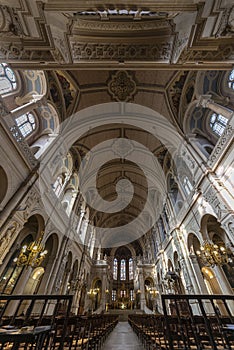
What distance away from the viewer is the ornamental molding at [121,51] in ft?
19.3

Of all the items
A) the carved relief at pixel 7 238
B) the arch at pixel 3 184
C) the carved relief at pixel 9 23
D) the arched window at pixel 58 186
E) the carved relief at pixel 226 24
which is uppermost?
the arched window at pixel 58 186

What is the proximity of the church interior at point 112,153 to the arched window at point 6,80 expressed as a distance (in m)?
0.06

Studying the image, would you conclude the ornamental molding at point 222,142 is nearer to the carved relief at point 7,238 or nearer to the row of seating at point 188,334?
the row of seating at point 188,334

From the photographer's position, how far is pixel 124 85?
478 inches

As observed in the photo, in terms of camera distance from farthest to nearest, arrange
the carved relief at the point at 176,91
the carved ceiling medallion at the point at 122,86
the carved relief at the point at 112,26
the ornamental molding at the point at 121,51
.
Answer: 1. the carved ceiling medallion at the point at 122,86
2. the carved relief at the point at 176,91
3. the carved relief at the point at 112,26
4. the ornamental molding at the point at 121,51

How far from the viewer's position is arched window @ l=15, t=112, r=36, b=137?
10.2 m

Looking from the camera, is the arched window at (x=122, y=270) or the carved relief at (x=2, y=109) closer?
the carved relief at (x=2, y=109)

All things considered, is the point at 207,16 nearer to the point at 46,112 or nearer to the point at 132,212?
the point at 46,112

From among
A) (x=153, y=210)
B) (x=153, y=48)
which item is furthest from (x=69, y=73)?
(x=153, y=210)

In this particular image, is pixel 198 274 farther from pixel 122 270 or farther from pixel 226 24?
pixel 122 270

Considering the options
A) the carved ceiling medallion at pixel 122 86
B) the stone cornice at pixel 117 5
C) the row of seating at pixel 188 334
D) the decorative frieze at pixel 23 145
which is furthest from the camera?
the carved ceiling medallion at pixel 122 86

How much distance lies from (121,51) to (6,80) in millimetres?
7004

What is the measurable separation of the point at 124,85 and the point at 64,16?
297 inches

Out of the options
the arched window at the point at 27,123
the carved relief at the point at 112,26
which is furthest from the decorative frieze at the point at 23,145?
the carved relief at the point at 112,26
